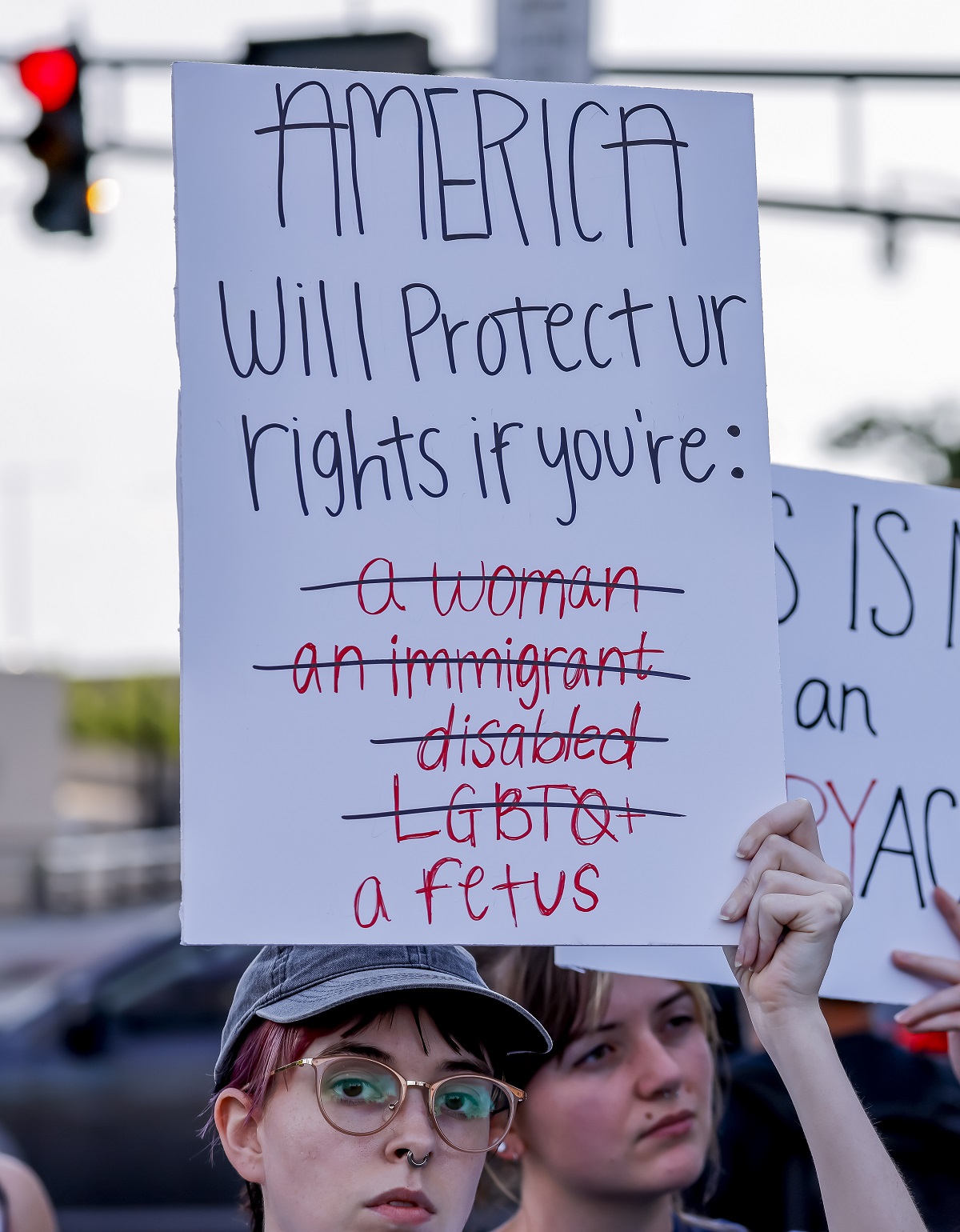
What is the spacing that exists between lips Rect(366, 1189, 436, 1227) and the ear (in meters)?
0.20

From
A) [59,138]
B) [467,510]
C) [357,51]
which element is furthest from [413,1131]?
[59,138]

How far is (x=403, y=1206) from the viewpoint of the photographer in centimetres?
176

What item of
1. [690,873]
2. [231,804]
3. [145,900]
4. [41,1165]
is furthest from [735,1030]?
[145,900]

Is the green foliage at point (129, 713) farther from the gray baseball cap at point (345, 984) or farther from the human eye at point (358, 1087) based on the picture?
the human eye at point (358, 1087)

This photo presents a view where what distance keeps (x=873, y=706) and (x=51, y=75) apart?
5890 millimetres

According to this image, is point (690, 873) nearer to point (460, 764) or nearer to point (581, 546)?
point (460, 764)

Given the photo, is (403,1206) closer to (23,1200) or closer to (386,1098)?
(386,1098)

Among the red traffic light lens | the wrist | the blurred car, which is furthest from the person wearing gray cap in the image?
the red traffic light lens

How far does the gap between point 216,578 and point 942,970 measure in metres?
1.18

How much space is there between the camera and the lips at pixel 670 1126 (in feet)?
7.60

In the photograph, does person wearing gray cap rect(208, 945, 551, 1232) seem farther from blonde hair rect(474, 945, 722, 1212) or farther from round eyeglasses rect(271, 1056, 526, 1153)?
blonde hair rect(474, 945, 722, 1212)

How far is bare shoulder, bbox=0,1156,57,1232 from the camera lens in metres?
2.38

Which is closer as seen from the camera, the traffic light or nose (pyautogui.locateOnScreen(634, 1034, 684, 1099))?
nose (pyautogui.locateOnScreen(634, 1034, 684, 1099))

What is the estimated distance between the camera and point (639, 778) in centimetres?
179
